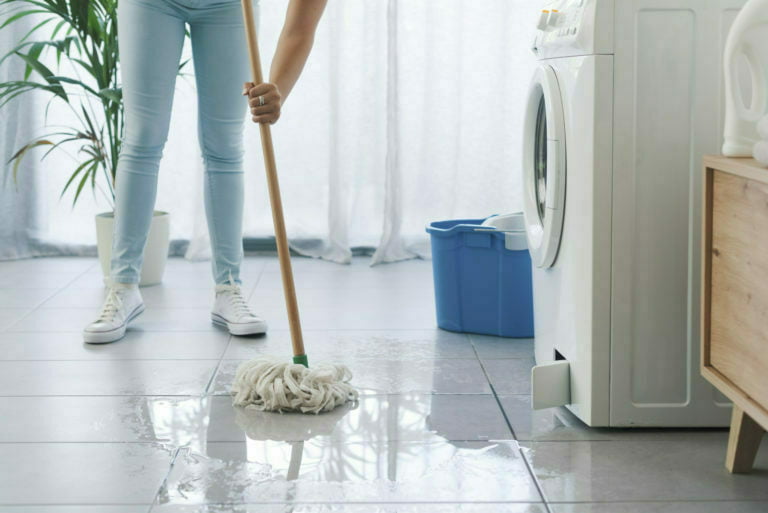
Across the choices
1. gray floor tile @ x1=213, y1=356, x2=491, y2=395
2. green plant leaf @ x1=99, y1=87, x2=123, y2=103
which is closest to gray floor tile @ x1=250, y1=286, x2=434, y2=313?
gray floor tile @ x1=213, y1=356, x2=491, y2=395

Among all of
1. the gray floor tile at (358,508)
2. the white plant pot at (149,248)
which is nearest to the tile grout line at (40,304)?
the white plant pot at (149,248)

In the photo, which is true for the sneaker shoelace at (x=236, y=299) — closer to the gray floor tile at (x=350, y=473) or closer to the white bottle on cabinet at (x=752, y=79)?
the gray floor tile at (x=350, y=473)

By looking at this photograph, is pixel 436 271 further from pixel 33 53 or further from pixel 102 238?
pixel 33 53

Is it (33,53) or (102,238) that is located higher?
(33,53)

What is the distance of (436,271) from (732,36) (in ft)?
3.66

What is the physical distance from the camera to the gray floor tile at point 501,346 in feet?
7.38

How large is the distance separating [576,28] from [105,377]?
117cm

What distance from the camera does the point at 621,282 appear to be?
5.56 feet

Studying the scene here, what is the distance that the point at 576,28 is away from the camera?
1.68 metres

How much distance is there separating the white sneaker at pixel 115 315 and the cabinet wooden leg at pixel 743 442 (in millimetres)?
1421

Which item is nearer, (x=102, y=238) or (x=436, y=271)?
(x=436, y=271)

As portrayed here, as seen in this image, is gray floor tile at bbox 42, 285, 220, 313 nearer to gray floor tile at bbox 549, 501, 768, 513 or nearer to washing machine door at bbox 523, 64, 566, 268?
washing machine door at bbox 523, 64, 566, 268

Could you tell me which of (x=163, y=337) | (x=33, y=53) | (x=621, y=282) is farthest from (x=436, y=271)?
(x=33, y=53)

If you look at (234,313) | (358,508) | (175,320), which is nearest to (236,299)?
(234,313)
